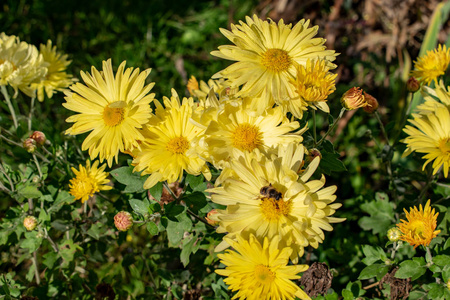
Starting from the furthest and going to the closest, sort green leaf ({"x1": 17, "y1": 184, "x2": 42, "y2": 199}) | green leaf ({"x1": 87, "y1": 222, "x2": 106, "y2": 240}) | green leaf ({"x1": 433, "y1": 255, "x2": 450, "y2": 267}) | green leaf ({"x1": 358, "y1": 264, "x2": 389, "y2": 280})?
green leaf ({"x1": 87, "y1": 222, "x2": 106, "y2": 240}) < green leaf ({"x1": 17, "y1": 184, "x2": 42, "y2": 199}) < green leaf ({"x1": 358, "y1": 264, "x2": 389, "y2": 280}) < green leaf ({"x1": 433, "y1": 255, "x2": 450, "y2": 267})

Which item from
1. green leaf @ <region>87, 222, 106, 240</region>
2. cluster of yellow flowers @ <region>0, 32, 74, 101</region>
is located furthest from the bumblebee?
cluster of yellow flowers @ <region>0, 32, 74, 101</region>

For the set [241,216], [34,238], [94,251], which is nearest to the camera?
[241,216]

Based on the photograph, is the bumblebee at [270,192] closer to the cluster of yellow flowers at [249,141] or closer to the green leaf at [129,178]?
the cluster of yellow flowers at [249,141]

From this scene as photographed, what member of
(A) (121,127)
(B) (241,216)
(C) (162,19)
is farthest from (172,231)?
(C) (162,19)

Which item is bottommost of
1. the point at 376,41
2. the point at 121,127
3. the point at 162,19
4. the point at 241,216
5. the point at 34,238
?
the point at 241,216

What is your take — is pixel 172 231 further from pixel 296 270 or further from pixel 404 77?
pixel 404 77

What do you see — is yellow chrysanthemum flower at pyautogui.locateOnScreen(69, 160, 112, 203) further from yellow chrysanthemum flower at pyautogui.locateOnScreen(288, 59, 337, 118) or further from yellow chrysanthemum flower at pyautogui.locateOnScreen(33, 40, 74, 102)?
yellow chrysanthemum flower at pyautogui.locateOnScreen(288, 59, 337, 118)

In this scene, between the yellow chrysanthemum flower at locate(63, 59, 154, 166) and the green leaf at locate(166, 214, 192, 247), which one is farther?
the green leaf at locate(166, 214, 192, 247)

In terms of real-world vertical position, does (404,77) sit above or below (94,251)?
above
